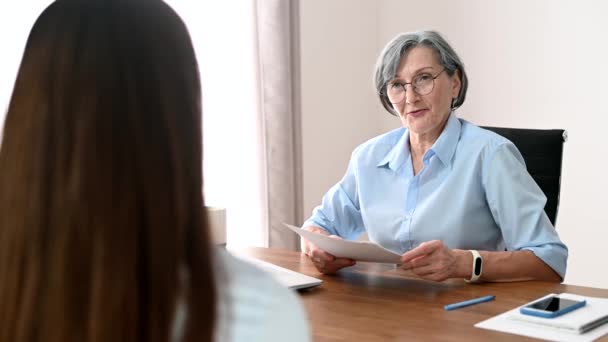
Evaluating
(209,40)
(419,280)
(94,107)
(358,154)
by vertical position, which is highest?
(209,40)

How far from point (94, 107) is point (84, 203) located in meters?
0.09

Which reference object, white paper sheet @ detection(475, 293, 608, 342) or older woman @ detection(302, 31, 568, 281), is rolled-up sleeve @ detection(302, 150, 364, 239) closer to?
older woman @ detection(302, 31, 568, 281)

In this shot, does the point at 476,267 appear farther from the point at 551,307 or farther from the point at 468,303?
the point at 551,307

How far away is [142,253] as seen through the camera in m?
0.69

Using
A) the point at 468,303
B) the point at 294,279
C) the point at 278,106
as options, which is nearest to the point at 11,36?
the point at 278,106

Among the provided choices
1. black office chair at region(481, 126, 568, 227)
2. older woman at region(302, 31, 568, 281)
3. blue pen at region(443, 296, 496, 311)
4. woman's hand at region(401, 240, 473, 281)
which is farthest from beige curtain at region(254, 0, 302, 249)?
blue pen at region(443, 296, 496, 311)

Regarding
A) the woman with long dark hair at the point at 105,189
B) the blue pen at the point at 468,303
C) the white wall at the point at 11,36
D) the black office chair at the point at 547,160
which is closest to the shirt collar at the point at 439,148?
the black office chair at the point at 547,160

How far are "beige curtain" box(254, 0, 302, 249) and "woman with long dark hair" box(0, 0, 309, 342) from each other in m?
2.88

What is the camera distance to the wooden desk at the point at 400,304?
1.39m

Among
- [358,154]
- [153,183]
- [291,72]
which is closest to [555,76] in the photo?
[291,72]

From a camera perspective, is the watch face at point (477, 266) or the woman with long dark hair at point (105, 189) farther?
the watch face at point (477, 266)

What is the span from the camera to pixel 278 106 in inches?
144

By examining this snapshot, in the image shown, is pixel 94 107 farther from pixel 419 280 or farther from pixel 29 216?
pixel 419 280

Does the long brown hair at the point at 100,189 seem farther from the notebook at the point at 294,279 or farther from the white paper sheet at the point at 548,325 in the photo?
the notebook at the point at 294,279
